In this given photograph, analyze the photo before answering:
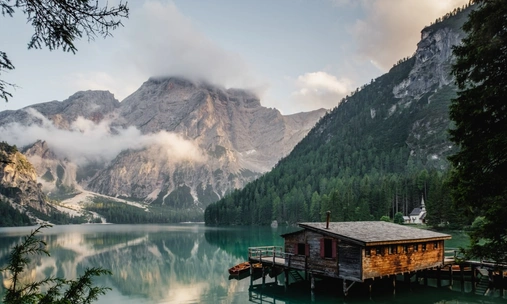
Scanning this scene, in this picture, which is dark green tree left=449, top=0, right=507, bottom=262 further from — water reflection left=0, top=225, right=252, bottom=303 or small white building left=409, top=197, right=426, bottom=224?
small white building left=409, top=197, right=426, bottom=224

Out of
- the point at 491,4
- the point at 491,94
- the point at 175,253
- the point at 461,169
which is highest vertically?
the point at 491,4

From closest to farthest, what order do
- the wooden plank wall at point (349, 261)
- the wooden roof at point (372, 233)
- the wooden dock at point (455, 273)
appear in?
the wooden plank wall at point (349, 261), the wooden roof at point (372, 233), the wooden dock at point (455, 273)

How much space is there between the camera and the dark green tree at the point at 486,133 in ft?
53.7

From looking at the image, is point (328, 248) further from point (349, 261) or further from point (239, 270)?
point (239, 270)

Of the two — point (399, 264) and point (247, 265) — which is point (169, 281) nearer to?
point (247, 265)

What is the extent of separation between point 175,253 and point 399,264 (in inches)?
2229

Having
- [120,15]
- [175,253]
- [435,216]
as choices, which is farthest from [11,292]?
[435,216]

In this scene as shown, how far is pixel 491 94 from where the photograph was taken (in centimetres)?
1669

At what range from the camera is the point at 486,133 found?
17359 mm

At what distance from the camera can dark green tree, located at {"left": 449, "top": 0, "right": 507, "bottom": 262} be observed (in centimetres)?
1638

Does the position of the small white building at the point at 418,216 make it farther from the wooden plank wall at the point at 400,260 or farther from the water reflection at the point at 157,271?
the wooden plank wall at the point at 400,260

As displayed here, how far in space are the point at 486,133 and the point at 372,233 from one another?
22835mm

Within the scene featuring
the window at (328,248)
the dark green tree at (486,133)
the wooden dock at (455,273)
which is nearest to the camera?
the dark green tree at (486,133)

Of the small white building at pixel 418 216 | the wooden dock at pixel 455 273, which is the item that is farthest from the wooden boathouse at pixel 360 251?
the small white building at pixel 418 216
